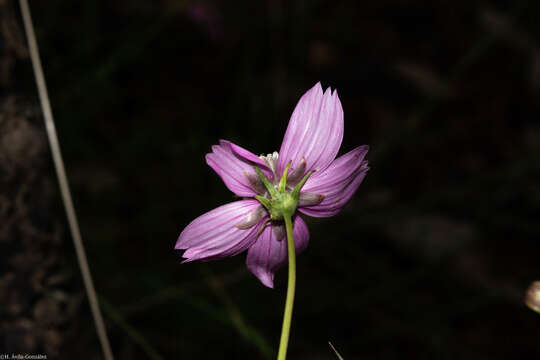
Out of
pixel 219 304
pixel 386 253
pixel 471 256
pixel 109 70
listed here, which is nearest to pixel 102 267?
pixel 219 304

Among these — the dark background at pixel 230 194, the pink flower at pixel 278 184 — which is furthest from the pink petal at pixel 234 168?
the dark background at pixel 230 194

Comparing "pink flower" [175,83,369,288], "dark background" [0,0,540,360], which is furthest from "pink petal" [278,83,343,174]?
"dark background" [0,0,540,360]

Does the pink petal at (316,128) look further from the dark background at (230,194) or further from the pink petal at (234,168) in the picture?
the dark background at (230,194)

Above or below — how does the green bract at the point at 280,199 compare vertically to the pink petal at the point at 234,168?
below

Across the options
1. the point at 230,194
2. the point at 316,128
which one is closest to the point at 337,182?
the point at 316,128

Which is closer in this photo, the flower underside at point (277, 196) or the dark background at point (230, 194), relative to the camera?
the flower underside at point (277, 196)

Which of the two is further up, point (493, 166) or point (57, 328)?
point (493, 166)

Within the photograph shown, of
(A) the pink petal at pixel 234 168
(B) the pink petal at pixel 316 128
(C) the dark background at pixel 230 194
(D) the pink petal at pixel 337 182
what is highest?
(C) the dark background at pixel 230 194

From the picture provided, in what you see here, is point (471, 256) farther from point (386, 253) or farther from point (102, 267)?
point (102, 267)
